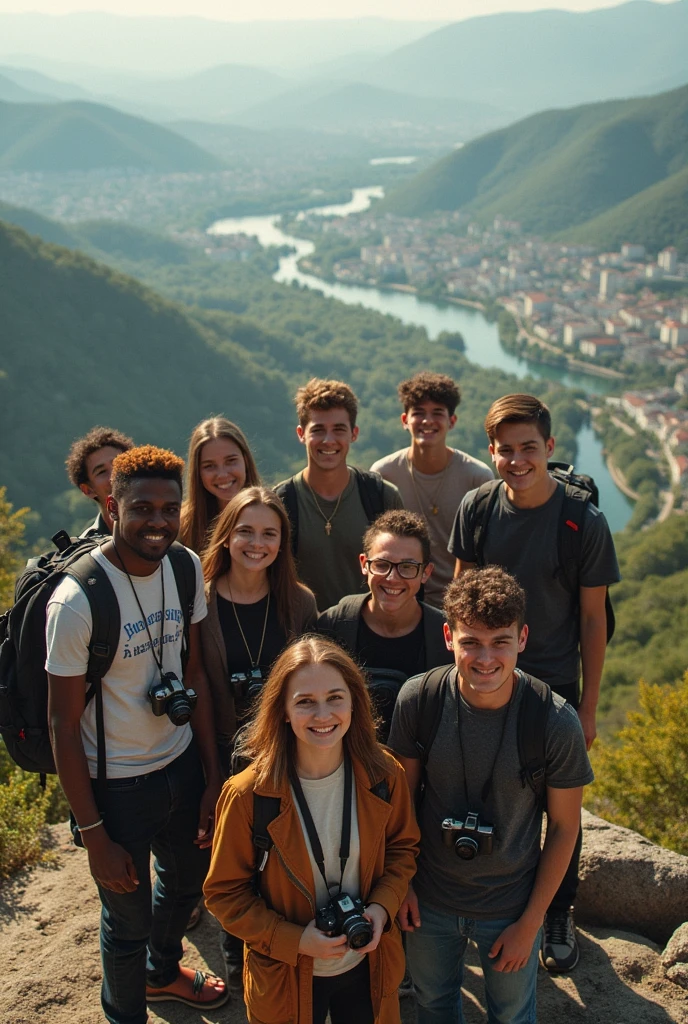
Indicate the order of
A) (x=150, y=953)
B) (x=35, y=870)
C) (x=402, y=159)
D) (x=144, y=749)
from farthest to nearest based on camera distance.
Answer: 1. (x=402, y=159)
2. (x=35, y=870)
3. (x=150, y=953)
4. (x=144, y=749)

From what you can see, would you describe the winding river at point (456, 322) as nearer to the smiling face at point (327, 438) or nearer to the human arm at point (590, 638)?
the smiling face at point (327, 438)

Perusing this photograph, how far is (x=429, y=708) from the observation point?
2.27 metres

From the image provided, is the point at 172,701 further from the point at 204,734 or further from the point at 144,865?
the point at 144,865

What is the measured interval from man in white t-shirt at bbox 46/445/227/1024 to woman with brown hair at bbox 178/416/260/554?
720 mm

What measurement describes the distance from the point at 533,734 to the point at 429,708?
26 cm

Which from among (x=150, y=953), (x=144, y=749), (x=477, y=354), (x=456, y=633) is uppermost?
(x=456, y=633)

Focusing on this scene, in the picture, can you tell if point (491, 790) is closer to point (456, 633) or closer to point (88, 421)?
point (456, 633)

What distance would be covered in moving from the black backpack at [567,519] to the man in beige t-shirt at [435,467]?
2.02ft

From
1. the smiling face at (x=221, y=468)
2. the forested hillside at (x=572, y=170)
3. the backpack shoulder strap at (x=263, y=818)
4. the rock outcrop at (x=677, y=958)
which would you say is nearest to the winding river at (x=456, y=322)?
the forested hillside at (x=572, y=170)

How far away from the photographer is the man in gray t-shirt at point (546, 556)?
2.79 meters

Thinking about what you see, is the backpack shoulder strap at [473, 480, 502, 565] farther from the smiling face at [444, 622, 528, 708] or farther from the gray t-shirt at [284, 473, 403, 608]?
the smiling face at [444, 622, 528, 708]

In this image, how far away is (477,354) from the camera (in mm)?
62250

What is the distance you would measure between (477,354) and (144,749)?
61.7 metres

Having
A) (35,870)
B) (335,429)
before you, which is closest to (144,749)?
(335,429)
